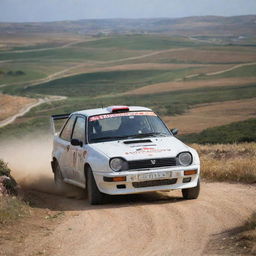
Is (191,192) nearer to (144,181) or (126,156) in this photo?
(144,181)

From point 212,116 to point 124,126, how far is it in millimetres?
60737

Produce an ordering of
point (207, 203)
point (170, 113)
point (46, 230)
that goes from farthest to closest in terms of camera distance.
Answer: point (170, 113), point (207, 203), point (46, 230)

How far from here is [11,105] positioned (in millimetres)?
95375

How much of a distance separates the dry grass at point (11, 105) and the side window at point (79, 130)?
70.7 meters

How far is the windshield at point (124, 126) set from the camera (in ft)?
37.2

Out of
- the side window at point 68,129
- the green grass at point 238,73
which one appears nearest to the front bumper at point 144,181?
the side window at point 68,129

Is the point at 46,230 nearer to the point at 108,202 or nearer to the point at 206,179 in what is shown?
the point at 108,202

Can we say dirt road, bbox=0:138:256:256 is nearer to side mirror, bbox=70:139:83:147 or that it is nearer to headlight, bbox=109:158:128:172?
headlight, bbox=109:158:128:172

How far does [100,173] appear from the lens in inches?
407

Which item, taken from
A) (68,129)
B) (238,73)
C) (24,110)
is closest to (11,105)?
(24,110)

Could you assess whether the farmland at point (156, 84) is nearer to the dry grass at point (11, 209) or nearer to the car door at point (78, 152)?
the car door at point (78, 152)

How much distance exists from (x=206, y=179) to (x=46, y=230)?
16.6 ft

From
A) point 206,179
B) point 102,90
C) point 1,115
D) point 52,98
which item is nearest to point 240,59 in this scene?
point 102,90

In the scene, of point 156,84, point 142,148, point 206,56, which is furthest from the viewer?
point 206,56
